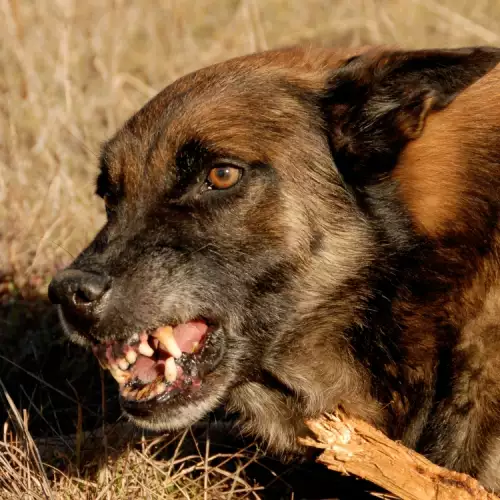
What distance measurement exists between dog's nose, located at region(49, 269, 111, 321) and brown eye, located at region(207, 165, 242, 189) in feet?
1.57

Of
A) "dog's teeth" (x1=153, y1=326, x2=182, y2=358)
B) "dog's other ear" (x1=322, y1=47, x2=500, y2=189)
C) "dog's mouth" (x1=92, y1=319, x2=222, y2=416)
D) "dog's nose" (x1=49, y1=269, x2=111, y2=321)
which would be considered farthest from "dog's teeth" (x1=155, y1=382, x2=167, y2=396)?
"dog's other ear" (x1=322, y1=47, x2=500, y2=189)

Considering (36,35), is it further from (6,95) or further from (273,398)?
(273,398)

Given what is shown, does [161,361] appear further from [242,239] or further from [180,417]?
[242,239]

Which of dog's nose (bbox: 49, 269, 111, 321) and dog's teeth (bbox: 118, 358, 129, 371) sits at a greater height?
dog's nose (bbox: 49, 269, 111, 321)

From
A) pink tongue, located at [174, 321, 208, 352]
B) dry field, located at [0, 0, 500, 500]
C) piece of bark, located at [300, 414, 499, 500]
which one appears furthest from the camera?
dry field, located at [0, 0, 500, 500]

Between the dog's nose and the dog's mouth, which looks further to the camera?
the dog's mouth

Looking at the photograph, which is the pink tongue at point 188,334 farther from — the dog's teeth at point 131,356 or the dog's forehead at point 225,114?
the dog's forehead at point 225,114

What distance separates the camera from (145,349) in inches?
137

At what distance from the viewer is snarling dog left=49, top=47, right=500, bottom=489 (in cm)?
329

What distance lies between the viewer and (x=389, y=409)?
3.44m

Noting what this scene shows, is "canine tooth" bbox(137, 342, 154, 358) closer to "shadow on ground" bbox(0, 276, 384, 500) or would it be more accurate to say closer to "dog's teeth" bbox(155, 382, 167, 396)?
"dog's teeth" bbox(155, 382, 167, 396)

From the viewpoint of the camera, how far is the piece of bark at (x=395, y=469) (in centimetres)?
319

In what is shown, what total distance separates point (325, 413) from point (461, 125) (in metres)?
1.08

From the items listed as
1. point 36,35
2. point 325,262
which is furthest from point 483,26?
point 325,262
